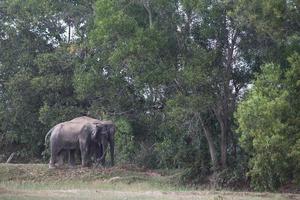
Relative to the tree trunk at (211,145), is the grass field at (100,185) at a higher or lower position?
lower

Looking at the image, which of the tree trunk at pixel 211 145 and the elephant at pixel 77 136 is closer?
the tree trunk at pixel 211 145

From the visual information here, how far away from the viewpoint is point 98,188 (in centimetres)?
2012

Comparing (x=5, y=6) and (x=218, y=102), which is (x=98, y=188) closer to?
(x=218, y=102)

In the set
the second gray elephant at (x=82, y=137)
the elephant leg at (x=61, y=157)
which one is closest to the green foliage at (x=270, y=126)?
the second gray elephant at (x=82, y=137)

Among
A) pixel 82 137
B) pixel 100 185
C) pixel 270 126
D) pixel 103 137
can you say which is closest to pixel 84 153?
pixel 82 137

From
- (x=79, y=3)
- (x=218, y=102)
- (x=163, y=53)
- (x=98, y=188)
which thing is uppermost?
(x=79, y=3)

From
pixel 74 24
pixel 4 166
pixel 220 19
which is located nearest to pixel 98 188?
pixel 4 166

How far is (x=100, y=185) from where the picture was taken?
2098cm

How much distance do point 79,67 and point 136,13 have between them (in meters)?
5.36

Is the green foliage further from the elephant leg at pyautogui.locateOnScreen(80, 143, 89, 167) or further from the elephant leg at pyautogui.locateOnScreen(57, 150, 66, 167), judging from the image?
the elephant leg at pyautogui.locateOnScreen(57, 150, 66, 167)

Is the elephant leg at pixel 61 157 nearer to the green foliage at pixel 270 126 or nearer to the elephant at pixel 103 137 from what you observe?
the elephant at pixel 103 137

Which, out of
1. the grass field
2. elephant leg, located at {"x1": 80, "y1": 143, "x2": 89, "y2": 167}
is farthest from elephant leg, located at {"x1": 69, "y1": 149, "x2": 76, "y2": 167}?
the grass field

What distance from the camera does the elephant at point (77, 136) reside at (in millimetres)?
25625

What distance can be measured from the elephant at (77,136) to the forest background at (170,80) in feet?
5.87
